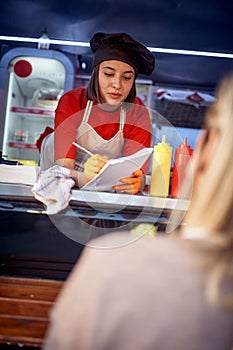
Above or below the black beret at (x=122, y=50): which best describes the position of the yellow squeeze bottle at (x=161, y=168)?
below

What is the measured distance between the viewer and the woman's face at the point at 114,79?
2.18m

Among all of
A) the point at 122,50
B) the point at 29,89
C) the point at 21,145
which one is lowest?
the point at 21,145

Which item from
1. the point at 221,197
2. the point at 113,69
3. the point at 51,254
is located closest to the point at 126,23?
the point at 113,69

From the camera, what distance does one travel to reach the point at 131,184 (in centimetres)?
171

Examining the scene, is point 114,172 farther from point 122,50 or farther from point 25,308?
point 122,50

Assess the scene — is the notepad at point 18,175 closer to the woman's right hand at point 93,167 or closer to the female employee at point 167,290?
the woman's right hand at point 93,167

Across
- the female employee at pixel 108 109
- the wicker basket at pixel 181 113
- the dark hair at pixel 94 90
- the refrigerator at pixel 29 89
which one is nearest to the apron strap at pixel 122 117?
the female employee at pixel 108 109

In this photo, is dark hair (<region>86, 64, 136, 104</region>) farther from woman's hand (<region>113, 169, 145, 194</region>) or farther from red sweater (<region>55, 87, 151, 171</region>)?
woman's hand (<region>113, 169, 145, 194</region>)

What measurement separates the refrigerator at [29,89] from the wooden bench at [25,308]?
8.77ft

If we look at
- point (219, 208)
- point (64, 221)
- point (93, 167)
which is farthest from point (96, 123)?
point (219, 208)

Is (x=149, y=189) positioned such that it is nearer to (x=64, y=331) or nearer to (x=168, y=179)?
(x=168, y=179)

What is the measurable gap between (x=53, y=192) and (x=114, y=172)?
24 cm

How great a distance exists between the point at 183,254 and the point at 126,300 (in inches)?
4.6

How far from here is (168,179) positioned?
1802 millimetres
